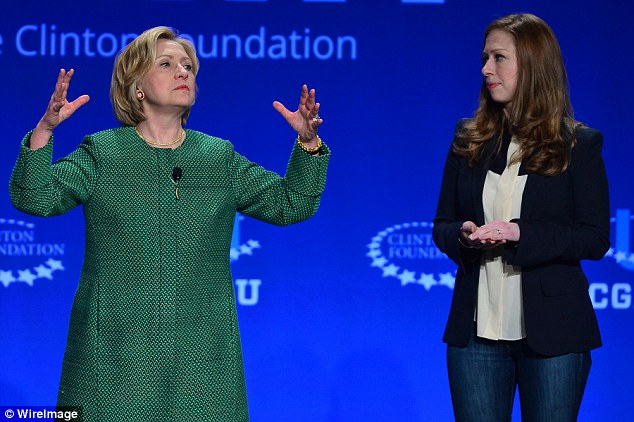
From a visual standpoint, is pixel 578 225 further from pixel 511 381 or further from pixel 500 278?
pixel 511 381

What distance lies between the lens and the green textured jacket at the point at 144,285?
2473mm

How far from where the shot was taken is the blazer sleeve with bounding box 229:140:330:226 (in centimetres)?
262

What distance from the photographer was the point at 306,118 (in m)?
2.59

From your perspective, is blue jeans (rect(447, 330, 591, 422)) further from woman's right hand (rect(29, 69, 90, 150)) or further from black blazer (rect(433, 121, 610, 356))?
woman's right hand (rect(29, 69, 90, 150))

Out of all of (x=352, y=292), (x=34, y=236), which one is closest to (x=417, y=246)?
(x=352, y=292)

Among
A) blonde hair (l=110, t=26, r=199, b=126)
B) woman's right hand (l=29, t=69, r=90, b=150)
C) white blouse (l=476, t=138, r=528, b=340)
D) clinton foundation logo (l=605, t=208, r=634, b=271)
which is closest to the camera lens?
woman's right hand (l=29, t=69, r=90, b=150)

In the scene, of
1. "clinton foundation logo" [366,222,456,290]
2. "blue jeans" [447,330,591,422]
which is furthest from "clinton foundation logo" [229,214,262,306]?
"blue jeans" [447,330,591,422]

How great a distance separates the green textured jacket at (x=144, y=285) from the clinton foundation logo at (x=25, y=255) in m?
1.72

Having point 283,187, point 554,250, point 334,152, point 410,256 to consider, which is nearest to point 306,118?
→ point 283,187

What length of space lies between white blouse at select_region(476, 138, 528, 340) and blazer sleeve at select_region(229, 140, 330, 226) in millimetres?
454

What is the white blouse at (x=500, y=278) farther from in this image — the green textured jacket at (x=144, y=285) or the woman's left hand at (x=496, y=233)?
the green textured jacket at (x=144, y=285)

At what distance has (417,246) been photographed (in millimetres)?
4184

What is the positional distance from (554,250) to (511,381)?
0.36 meters

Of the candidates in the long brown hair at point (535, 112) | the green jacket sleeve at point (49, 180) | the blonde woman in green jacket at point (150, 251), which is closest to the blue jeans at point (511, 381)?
the long brown hair at point (535, 112)
